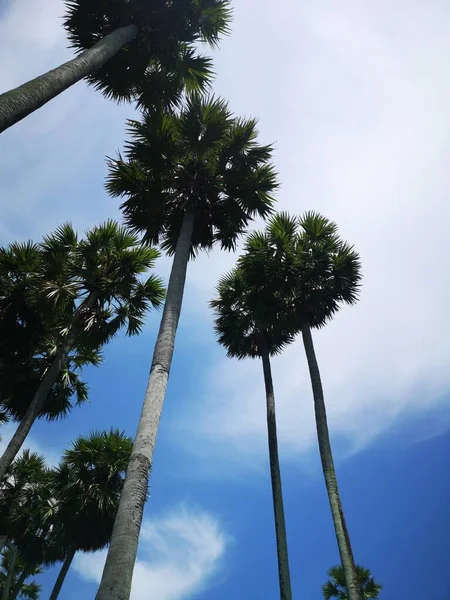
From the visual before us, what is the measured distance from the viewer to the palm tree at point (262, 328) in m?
12.5

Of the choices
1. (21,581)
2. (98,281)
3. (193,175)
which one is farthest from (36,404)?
(21,581)

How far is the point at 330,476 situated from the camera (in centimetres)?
1111

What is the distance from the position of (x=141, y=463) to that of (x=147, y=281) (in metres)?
8.64

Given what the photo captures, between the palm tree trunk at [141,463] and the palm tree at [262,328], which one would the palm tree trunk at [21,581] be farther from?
the palm tree trunk at [141,463]

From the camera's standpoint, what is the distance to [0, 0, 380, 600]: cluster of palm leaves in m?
8.00

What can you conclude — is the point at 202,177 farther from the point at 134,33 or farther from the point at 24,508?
the point at 24,508

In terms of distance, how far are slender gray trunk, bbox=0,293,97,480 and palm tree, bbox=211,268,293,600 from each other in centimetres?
594

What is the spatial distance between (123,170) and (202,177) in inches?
77.8

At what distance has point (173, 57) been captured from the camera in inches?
404

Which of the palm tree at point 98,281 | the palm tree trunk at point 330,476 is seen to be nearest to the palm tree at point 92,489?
the palm tree at point 98,281

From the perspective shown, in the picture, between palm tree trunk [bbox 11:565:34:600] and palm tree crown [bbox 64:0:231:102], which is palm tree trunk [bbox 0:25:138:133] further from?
palm tree trunk [bbox 11:565:34:600]

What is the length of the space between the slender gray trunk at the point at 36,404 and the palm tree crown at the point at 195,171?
3718 mm

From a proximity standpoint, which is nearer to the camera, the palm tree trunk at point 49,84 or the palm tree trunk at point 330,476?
the palm tree trunk at point 49,84

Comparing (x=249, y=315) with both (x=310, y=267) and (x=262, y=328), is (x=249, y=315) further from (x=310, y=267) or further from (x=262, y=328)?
(x=310, y=267)
